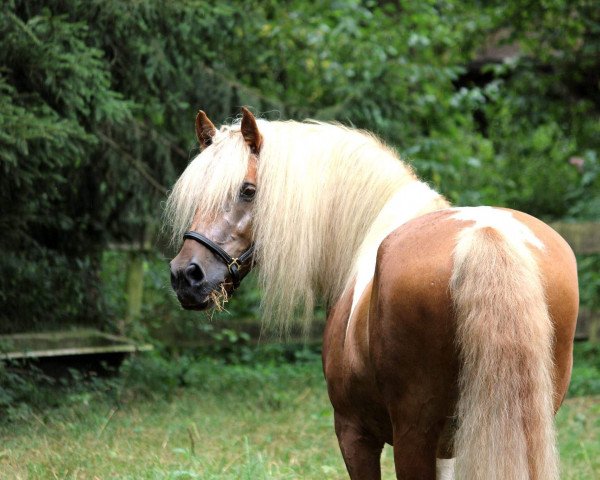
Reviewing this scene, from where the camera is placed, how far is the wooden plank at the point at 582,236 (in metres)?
8.50

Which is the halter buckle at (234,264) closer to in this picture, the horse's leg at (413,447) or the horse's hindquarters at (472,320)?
the horse's hindquarters at (472,320)

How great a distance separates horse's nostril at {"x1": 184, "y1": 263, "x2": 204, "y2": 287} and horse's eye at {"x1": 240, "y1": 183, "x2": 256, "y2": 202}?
37 cm

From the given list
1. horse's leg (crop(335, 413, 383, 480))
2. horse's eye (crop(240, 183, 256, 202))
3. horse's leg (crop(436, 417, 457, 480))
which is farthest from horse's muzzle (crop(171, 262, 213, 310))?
horse's leg (crop(436, 417, 457, 480))

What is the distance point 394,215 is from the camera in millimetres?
3486

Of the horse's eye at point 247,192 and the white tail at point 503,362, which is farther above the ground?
the horse's eye at point 247,192

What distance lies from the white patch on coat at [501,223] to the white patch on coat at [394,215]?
0.64 meters

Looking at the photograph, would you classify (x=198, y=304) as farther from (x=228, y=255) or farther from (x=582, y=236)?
(x=582, y=236)

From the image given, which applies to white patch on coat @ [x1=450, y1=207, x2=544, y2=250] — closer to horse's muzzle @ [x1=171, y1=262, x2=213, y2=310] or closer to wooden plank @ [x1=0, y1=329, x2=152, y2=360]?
horse's muzzle @ [x1=171, y1=262, x2=213, y2=310]

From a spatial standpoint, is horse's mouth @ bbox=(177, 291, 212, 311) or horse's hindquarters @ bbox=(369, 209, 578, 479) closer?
horse's hindquarters @ bbox=(369, 209, 578, 479)

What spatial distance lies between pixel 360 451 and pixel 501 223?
1140mm

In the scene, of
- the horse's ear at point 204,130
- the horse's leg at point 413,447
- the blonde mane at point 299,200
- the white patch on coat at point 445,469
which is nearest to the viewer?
the horse's leg at point 413,447

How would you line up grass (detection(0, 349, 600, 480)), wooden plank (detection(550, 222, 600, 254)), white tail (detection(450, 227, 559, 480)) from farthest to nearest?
wooden plank (detection(550, 222, 600, 254)) < grass (detection(0, 349, 600, 480)) < white tail (detection(450, 227, 559, 480))

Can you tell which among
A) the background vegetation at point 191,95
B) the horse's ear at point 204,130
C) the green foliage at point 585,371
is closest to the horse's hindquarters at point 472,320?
the horse's ear at point 204,130

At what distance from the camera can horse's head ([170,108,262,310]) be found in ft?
11.0
